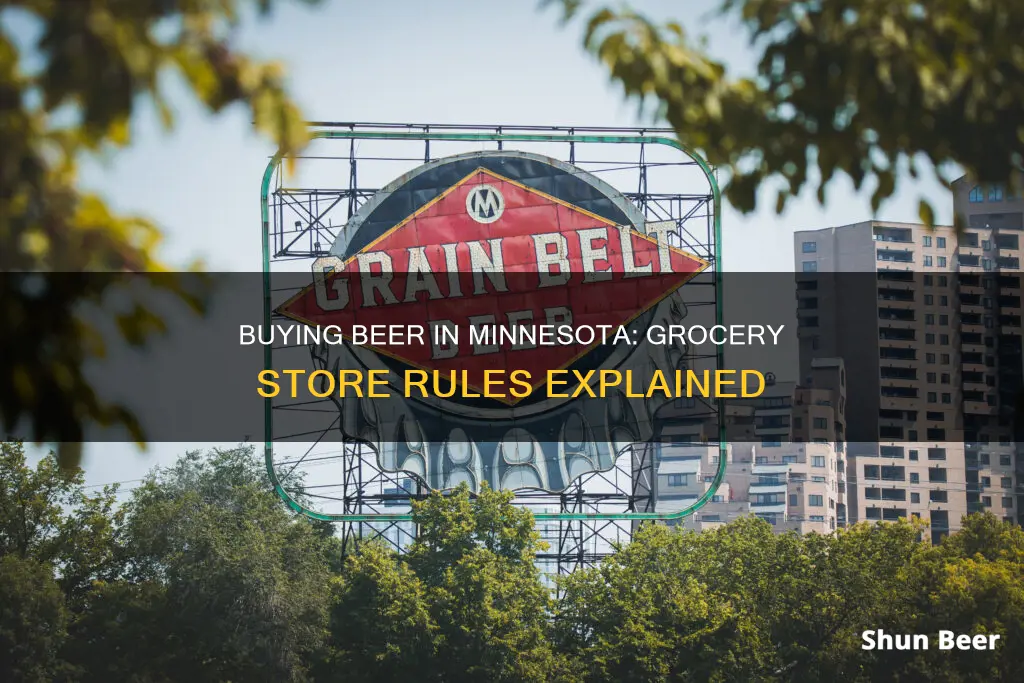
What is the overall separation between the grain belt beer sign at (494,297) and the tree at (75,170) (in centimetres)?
2464

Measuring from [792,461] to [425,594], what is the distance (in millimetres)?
67419

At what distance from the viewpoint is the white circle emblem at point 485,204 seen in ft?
102

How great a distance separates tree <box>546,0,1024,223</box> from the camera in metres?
6.65

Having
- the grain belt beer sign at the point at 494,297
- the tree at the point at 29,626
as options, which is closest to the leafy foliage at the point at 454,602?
the tree at the point at 29,626

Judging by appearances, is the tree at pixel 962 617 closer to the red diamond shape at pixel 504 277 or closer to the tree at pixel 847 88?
the red diamond shape at pixel 504 277

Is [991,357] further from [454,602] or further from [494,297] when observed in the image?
[494,297]

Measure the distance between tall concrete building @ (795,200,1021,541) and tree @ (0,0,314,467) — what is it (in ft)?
298

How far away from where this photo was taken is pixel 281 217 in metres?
29.5

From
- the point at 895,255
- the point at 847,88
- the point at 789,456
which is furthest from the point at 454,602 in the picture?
the point at 895,255

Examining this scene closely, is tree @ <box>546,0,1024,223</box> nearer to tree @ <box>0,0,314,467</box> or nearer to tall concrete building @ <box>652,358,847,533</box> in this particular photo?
tree @ <box>0,0,314,467</box>

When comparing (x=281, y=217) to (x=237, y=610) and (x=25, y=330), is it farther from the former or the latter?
A: (x=25, y=330)

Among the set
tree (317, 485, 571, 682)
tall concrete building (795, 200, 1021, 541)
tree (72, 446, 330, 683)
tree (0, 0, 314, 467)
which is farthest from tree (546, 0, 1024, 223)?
tall concrete building (795, 200, 1021, 541)

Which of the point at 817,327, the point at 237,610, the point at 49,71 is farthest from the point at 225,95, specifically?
the point at 817,327

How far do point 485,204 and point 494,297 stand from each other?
2.08 metres
